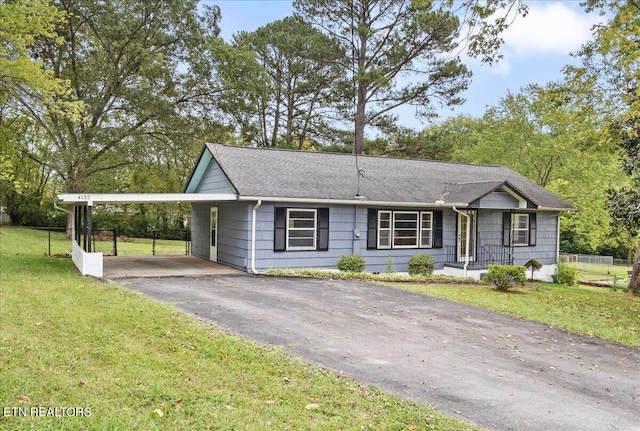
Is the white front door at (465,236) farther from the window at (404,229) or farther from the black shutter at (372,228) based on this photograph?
the black shutter at (372,228)

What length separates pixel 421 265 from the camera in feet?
50.9

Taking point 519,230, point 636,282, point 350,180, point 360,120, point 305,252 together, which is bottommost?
point 636,282

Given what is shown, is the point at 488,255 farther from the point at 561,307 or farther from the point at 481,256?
the point at 561,307

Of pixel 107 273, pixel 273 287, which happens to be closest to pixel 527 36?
pixel 273 287

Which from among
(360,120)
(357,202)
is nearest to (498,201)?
(357,202)

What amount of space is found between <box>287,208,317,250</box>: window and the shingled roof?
2.05ft

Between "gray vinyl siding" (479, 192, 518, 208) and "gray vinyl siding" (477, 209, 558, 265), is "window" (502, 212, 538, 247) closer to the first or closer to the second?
"gray vinyl siding" (477, 209, 558, 265)

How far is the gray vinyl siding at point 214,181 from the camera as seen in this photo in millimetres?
14891

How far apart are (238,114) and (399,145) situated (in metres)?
9.69

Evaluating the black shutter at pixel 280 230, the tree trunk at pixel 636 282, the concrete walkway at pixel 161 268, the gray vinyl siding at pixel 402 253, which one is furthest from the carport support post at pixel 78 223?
the tree trunk at pixel 636 282

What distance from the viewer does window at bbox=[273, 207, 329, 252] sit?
46.3 feet

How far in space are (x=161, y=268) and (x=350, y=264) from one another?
5.77 m

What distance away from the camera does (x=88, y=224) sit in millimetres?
12141

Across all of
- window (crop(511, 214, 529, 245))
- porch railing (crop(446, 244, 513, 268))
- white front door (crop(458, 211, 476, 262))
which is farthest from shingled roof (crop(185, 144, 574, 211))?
porch railing (crop(446, 244, 513, 268))
